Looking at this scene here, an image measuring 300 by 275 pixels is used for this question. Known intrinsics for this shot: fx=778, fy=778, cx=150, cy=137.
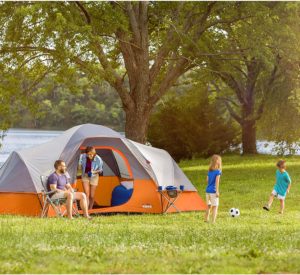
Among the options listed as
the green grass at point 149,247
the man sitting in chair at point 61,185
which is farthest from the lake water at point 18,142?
the green grass at point 149,247

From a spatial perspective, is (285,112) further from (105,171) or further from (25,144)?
(25,144)

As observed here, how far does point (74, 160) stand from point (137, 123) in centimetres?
1030

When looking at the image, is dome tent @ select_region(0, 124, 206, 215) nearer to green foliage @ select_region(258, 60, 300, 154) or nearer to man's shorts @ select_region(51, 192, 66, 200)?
man's shorts @ select_region(51, 192, 66, 200)

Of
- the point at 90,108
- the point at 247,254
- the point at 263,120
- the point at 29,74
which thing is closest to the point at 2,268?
the point at 247,254

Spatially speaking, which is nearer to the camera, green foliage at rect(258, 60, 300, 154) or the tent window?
the tent window

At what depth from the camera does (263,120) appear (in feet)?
125

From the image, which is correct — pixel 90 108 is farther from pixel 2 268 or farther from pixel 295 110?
pixel 2 268

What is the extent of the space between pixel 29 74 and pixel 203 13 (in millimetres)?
6878

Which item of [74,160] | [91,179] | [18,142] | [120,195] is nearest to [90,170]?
[91,179]

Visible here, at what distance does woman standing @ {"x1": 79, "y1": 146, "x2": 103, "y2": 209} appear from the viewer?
17531 millimetres

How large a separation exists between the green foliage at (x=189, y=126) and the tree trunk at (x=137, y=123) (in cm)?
1357

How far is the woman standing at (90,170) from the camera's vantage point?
57.5 feet

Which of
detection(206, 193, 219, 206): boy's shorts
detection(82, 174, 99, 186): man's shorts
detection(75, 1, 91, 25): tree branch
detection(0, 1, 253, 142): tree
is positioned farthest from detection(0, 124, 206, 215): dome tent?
detection(75, 1, 91, 25): tree branch

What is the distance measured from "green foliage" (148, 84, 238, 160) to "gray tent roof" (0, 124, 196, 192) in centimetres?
2285
